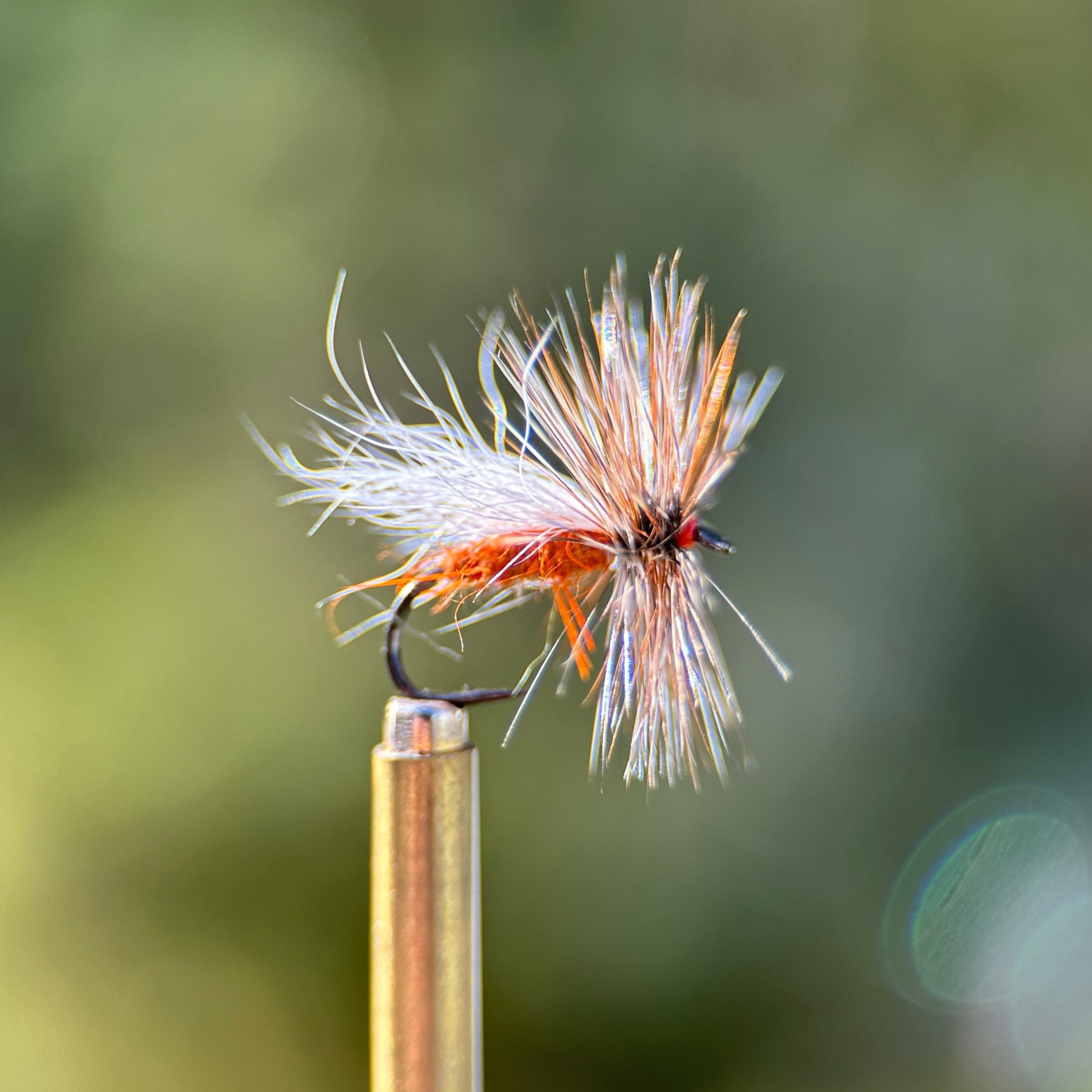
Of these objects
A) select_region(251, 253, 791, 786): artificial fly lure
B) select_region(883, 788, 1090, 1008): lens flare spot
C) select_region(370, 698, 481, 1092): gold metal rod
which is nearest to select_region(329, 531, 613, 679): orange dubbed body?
select_region(251, 253, 791, 786): artificial fly lure

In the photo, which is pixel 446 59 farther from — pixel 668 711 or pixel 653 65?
pixel 668 711

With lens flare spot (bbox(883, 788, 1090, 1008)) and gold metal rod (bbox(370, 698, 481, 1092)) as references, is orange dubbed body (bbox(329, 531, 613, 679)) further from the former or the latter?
lens flare spot (bbox(883, 788, 1090, 1008))

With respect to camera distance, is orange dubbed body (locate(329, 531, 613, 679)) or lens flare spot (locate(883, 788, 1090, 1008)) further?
lens flare spot (locate(883, 788, 1090, 1008))

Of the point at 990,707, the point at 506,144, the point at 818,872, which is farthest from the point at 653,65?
the point at 818,872

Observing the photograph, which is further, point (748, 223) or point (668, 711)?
point (748, 223)

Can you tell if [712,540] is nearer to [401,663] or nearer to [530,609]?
[401,663]

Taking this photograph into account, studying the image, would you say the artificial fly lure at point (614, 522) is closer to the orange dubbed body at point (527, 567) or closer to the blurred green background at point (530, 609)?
the orange dubbed body at point (527, 567)

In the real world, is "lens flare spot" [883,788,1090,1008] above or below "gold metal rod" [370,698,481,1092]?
below
